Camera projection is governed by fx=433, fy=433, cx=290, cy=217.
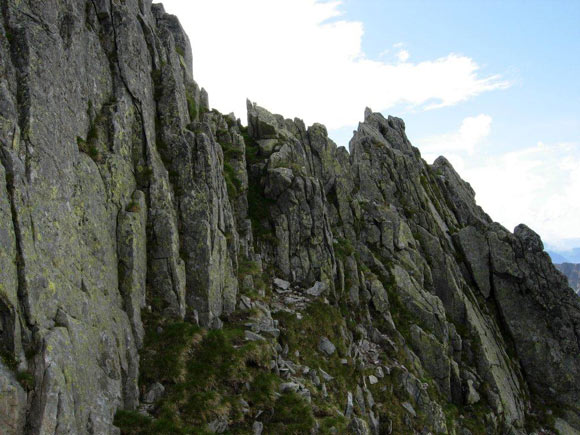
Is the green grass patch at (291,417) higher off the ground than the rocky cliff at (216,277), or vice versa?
the rocky cliff at (216,277)

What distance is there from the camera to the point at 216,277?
2531cm

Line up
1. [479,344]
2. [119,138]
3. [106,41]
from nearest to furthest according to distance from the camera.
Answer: [119,138], [106,41], [479,344]

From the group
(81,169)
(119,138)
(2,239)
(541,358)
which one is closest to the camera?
(2,239)

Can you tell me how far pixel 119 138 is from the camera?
22.4 meters

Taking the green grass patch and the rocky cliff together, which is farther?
the green grass patch

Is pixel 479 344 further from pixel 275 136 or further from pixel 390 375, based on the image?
pixel 275 136

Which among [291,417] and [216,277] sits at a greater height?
[216,277]

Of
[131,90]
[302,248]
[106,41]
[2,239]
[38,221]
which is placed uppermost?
[106,41]

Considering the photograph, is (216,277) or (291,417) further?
(216,277)

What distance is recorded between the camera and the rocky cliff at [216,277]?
15.6 metres

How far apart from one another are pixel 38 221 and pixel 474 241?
148ft

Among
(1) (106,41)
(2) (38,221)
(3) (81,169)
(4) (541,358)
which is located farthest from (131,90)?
(4) (541,358)

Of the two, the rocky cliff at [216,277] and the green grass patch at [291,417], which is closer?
the rocky cliff at [216,277]

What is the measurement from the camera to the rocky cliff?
15.6 m
